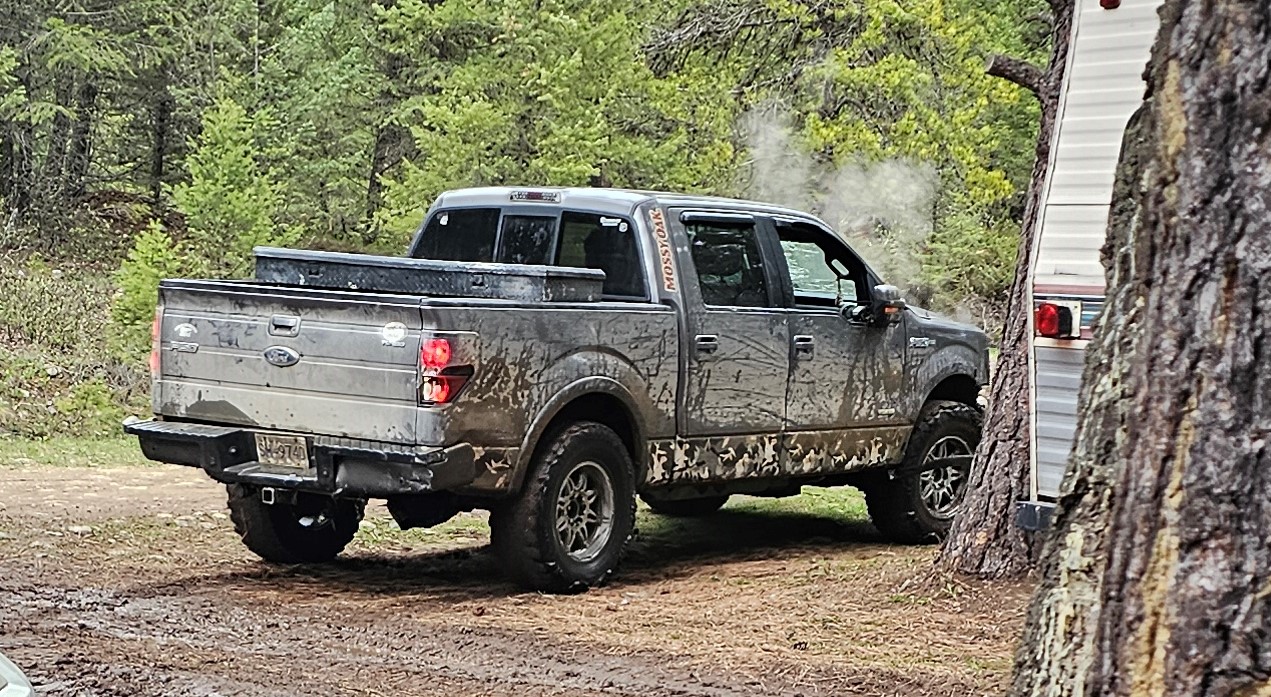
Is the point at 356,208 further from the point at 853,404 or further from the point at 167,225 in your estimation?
the point at 853,404

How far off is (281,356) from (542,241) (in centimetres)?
191

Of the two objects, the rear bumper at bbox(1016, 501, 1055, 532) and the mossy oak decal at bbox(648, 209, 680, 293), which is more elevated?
the mossy oak decal at bbox(648, 209, 680, 293)

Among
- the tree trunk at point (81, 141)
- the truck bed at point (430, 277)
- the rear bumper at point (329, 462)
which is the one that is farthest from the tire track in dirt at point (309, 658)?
the tree trunk at point (81, 141)

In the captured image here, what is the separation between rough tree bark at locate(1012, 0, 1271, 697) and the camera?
10.5 ft

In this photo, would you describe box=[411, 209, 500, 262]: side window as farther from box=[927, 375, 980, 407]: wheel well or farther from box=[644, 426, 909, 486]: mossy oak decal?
box=[927, 375, 980, 407]: wheel well

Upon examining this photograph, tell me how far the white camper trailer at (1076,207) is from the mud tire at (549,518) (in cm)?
237

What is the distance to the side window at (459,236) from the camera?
31.2 feet

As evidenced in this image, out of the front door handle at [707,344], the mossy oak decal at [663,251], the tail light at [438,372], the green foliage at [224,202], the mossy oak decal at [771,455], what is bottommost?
the mossy oak decal at [771,455]

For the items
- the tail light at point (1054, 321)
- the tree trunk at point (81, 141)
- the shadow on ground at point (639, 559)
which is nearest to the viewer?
the tail light at point (1054, 321)

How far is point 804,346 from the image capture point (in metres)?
9.48

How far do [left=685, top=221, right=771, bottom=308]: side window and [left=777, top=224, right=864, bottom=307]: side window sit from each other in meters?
0.54

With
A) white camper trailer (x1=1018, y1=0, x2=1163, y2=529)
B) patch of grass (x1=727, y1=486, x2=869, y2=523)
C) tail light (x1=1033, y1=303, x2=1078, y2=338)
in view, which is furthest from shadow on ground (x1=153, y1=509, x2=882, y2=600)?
tail light (x1=1033, y1=303, x2=1078, y2=338)

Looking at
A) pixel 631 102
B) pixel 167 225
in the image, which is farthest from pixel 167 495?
pixel 167 225

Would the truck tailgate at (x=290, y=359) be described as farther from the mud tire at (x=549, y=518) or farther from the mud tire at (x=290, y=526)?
the mud tire at (x=549, y=518)
